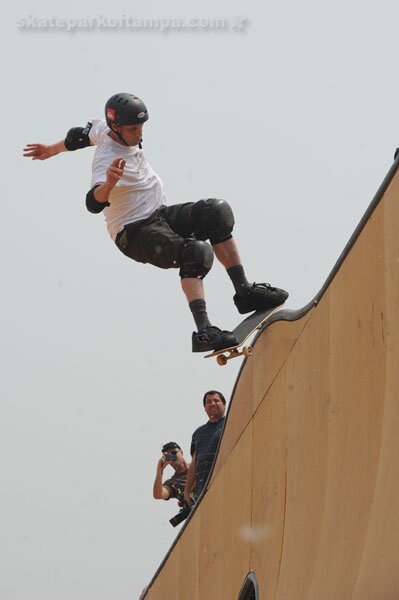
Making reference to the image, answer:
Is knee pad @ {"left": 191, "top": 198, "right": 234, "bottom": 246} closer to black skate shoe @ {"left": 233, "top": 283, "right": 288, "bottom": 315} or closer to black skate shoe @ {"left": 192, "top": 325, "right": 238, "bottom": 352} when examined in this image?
black skate shoe @ {"left": 233, "top": 283, "right": 288, "bottom": 315}

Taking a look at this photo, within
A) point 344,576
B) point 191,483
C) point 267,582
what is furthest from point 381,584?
point 191,483

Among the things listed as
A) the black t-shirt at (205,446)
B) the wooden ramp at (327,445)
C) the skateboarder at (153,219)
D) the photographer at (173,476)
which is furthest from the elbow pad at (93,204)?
the photographer at (173,476)

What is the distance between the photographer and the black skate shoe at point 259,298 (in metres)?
8.88

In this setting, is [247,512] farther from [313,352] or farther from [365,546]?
[365,546]

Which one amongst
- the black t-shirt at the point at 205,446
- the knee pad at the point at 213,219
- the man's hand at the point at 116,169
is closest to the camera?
the man's hand at the point at 116,169

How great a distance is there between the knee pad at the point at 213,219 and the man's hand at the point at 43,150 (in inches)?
59.3

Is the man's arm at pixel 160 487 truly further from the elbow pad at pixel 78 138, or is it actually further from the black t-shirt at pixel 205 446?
the elbow pad at pixel 78 138

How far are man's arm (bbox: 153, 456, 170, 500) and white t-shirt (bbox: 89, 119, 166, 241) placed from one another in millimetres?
4558

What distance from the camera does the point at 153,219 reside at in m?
9.09

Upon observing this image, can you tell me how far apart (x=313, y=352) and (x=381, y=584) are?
218cm

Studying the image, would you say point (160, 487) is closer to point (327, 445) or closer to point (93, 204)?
point (93, 204)

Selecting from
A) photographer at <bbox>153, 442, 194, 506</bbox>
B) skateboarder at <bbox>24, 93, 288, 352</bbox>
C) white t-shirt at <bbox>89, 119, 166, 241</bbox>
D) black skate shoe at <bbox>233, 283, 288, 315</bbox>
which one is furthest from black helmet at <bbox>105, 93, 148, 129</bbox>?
photographer at <bbox>153, 442, 194, 506</bbox>

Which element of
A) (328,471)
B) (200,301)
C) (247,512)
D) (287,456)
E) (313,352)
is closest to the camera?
(328,471)

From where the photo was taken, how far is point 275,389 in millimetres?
7387
